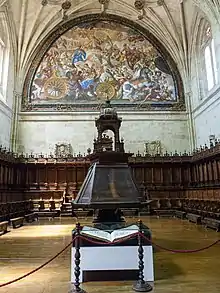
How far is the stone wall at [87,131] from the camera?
20.1 meters

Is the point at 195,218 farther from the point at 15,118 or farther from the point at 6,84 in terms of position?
the point at 6,84

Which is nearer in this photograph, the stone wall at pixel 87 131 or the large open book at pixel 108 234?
the large open book at pixel 108 234

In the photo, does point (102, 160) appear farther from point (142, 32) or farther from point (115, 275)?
point (142, 32)

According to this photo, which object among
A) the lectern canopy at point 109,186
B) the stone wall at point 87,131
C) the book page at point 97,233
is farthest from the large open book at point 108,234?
the stone wall at point 87,131

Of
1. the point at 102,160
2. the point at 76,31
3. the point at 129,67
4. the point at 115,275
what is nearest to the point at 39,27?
the point at 76,31

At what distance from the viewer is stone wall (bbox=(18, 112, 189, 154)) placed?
20078 millimetres

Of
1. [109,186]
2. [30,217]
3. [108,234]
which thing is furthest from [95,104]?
[108,234]

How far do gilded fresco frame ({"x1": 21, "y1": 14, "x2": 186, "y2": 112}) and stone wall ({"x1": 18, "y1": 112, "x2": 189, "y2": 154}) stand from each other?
0.48 m

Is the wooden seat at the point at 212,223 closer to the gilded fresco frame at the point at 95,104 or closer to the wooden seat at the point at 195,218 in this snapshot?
the wooden seat at the point at 195,218

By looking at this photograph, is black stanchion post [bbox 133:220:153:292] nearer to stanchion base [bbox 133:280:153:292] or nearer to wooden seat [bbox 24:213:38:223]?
stanchion base [bbox 133:280:153:292]

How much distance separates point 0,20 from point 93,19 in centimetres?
702

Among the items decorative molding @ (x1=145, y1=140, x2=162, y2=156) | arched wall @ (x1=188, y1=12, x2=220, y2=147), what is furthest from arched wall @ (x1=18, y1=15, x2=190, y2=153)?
arched wall @ (x1=188, y1=12, x2=220, y2=147)

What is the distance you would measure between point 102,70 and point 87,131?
16.5 feet

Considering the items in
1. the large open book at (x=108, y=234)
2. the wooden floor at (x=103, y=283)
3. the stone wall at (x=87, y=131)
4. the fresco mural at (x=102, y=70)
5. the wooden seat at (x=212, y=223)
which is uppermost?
the fresco mural at (x=102, y=70)
